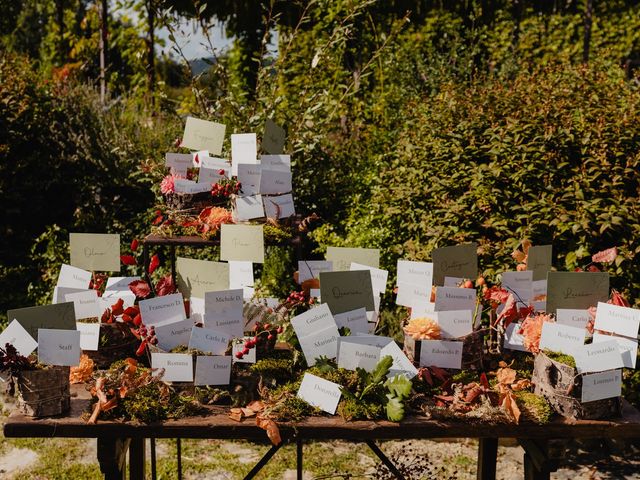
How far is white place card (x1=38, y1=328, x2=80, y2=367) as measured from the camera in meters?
1.76

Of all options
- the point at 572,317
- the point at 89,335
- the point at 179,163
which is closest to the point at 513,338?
the point at 572,317

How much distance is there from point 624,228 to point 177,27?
2934mm

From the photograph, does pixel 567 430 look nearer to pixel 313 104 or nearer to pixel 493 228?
pixel 493 228

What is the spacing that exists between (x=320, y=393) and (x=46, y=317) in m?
0.83

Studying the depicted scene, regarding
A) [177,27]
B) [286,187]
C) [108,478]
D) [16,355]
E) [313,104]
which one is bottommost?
[108,478]

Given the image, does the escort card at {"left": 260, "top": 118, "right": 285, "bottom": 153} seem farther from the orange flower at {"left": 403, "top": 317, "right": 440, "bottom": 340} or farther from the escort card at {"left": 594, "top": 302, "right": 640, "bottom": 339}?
the escort card at {"left": 594, "top": 302, "right": 640, "bottom": 339}

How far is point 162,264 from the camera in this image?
5.11m

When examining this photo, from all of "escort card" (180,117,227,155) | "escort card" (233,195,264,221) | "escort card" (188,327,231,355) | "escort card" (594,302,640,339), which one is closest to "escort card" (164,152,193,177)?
"escort card" (180,117,227,155)

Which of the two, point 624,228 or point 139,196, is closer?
point 624,228

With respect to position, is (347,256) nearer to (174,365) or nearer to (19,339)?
(174,365)

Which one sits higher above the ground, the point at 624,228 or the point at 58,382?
the point at 624,228

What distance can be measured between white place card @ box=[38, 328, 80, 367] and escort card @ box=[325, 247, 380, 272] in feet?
2.97

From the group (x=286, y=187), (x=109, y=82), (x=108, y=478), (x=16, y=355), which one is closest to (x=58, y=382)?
(x=16, y=355)

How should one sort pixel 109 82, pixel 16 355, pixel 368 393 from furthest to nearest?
pixel 109 82, pixel 368 393, pixel 16 355
